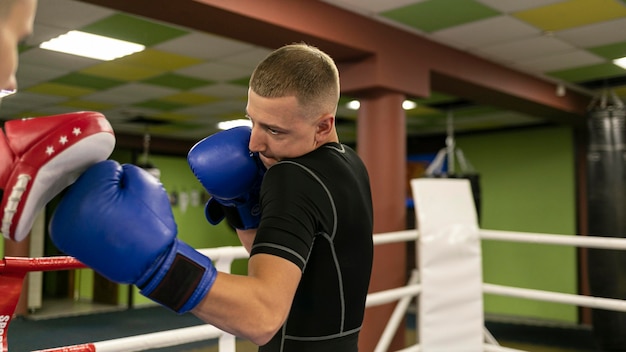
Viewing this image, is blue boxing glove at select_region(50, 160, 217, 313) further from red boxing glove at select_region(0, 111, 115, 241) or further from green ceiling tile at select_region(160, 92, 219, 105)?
green ceiling tile at select_region(160, 92, 219, 105)

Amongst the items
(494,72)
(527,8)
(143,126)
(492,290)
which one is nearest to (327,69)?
(492,290)

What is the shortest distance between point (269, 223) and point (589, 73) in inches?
174

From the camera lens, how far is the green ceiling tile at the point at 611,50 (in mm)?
3875

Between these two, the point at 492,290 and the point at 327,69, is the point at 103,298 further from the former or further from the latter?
the point at 327,69

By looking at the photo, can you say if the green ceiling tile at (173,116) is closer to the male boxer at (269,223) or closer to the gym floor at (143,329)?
the gym floor at (143,329)

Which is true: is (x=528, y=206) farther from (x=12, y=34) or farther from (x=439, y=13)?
(x=12, y=34)

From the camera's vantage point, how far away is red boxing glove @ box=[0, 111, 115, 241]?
0.77m

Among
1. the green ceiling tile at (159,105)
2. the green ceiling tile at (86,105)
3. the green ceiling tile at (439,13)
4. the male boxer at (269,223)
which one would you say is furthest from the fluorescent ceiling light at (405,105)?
the male boxer at (269,223)

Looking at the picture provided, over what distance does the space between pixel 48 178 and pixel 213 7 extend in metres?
1.99

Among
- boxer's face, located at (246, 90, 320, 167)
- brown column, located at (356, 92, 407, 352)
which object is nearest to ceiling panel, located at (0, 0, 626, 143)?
brown column, located at (356, 92, 407, 352)

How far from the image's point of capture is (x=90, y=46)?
3.86 m

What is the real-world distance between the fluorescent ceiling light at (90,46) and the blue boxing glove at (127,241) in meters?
3.08

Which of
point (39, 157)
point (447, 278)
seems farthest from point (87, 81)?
point (39, 157)

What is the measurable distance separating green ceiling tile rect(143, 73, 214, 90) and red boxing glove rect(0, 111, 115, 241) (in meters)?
3.94
